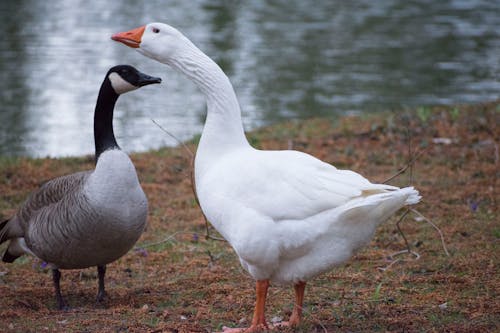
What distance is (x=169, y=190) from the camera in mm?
9062

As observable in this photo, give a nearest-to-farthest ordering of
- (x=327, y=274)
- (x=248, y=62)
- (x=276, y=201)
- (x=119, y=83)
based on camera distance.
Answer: (x=276, y=201) → (x=119, y=83) → (x=327, y=274) → (x=248, y=62)

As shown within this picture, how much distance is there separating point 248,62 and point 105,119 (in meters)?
12.4

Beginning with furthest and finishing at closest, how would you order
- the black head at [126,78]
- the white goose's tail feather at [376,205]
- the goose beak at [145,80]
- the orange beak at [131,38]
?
the black head at [126,78]
the goose beak at [145,80]
the orange beak at [131,38]
the white goose's tail feather at [376,205]

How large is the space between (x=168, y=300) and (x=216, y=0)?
22.1 meters

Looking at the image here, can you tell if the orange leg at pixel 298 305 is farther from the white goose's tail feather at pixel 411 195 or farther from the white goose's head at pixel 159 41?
the white goose's head at pixel 159 41

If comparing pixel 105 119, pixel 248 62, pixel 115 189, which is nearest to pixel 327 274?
pixel 115 189

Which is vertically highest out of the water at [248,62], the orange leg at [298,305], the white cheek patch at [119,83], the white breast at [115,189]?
the white cheek patch at [119,83]

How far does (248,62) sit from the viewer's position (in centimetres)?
1822

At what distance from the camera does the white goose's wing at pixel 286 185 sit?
4.32 m

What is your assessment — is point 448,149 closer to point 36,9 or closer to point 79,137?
point 79,137

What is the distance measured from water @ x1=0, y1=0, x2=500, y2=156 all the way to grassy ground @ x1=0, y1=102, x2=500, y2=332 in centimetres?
310

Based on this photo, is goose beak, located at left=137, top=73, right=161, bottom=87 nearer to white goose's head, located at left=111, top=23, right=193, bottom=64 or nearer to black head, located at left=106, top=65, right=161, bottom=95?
black head, located at left=106, top=65, right=161, bottom=95

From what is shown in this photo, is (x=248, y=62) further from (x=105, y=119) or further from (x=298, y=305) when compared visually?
(x=298, y=305)

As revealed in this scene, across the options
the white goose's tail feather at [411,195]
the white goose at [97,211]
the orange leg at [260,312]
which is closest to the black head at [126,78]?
the white goose at [97,211]
